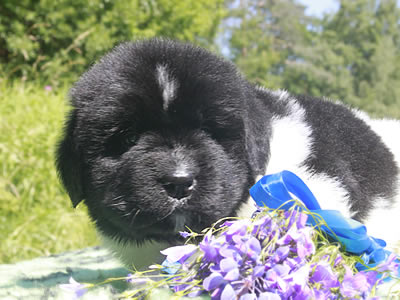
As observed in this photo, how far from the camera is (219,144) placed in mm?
2469

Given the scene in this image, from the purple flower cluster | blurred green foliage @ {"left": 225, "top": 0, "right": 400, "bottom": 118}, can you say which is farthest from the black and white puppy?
blurred green foliage @ {"left": 225, "top": 0, "right": 400, "bottom": 118}

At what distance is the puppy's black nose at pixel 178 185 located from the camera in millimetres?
2092

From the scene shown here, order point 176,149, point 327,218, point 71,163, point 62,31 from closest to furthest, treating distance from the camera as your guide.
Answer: point 327,218 < point 176,149 < point 71,163 < point 62,31

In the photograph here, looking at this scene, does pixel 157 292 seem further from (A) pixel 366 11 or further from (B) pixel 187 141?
(A) pixel 366 11

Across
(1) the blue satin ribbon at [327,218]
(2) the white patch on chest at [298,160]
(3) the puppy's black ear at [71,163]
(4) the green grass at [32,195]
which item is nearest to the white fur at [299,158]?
(2) the white patch on chest at [298,160]

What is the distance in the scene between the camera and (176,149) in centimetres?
225

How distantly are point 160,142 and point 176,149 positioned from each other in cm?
9

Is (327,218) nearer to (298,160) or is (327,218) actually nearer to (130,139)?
(298,160)

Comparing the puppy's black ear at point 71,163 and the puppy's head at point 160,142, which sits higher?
the puppy's head at point 160,142

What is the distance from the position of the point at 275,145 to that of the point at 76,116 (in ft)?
3.75

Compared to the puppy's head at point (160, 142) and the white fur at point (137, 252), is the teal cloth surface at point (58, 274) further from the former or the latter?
the puppy's head at point (160, 142)

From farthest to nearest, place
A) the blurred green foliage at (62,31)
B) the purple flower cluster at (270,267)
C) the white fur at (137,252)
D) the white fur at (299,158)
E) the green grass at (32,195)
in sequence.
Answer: the blurred green foliage at (62,31), the green grass at (32,195), the white fur at (137,252), the white fur at (299,158), the purple flower cluster at (270,267)

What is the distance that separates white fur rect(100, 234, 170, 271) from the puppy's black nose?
A: 0.52m

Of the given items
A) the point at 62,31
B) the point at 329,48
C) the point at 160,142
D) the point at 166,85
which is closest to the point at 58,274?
the point at 160,142
